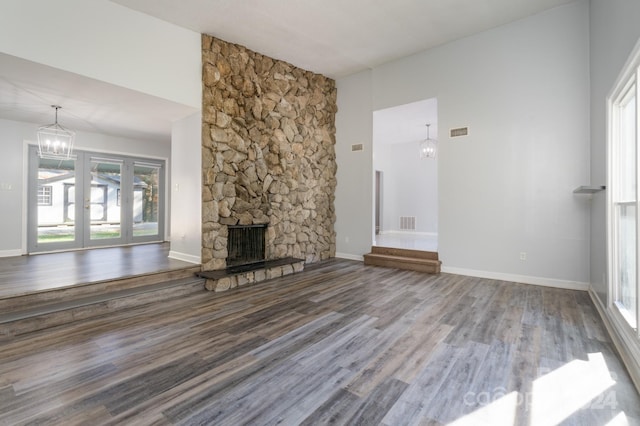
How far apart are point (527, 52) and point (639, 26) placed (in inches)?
106

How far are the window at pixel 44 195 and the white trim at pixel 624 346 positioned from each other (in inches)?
337

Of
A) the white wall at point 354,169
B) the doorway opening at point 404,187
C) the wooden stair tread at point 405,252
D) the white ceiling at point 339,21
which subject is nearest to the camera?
the white ceiling at point 339,21

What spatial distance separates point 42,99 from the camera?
4.45 metres

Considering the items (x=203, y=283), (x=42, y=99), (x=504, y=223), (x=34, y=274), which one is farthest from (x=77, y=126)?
(x=504, y=223)

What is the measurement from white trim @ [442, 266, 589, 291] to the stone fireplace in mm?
2625

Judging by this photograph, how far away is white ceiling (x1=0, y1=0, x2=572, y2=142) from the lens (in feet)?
12.9

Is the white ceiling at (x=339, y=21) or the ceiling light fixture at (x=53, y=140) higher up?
the white ceiling at (x=339, y=21)

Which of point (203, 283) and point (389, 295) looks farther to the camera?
point (203, 283)

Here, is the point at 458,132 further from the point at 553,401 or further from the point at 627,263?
the point at 553,401

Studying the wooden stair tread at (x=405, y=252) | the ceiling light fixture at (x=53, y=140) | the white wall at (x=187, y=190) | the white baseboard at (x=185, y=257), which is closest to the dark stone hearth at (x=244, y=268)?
the white baseboard at (x=185, y=257)

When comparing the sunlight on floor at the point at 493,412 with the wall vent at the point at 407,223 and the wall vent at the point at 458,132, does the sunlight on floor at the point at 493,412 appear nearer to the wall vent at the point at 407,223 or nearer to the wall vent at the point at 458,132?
the wall vent at the point at 458,132

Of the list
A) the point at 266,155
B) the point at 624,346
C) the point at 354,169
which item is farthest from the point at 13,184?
the point at 624,346

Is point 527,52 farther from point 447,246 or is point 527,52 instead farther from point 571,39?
point 447,246

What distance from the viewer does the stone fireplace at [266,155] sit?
4773 mm
